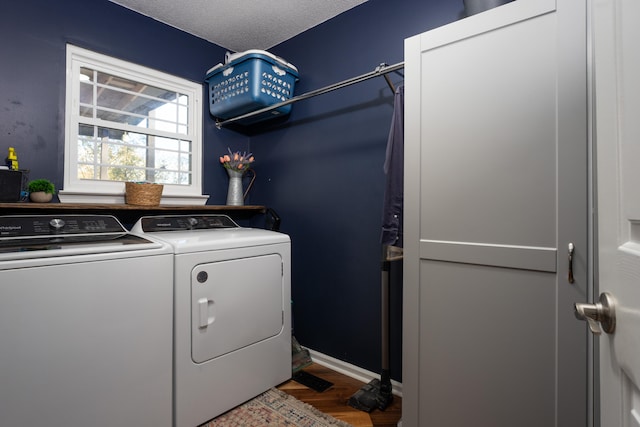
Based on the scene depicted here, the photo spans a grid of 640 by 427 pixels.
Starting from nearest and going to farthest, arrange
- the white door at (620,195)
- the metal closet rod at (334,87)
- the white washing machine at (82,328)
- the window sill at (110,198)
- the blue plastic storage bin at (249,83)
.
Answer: the white door at (620,195) → the white washing machine at (82,328) → the metal closet rod at (334,87) → the window sill at (110,198) → the blue plastic storage bin at (249,83)

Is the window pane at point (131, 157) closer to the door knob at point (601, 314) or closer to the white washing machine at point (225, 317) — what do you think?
the white washing machine at point (225, 317)

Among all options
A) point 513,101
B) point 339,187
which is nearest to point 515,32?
point 513,101

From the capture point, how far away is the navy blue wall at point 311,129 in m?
1.87

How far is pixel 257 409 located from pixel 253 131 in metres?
2.23

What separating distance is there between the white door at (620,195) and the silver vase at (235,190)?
244 centimetres

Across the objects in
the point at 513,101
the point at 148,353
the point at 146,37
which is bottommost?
the point at 148,353

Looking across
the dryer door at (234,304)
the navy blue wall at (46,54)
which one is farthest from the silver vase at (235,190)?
the navy blue wall at (46,54)

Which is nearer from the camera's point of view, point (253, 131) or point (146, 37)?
point (146, 37)

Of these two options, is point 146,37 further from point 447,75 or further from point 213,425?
point 213,425

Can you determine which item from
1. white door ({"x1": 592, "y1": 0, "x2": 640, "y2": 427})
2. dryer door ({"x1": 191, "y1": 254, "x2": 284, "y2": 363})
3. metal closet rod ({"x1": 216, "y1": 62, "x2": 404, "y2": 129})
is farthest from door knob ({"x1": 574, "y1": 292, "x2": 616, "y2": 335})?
dryer door ({"x1": 191, "y1": 254, "x2": 284, "y2": 363})

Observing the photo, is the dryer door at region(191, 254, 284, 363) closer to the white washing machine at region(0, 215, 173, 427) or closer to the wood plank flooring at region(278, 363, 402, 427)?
the white washing machine at region(0, 215, 173, 427)

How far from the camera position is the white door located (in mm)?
479

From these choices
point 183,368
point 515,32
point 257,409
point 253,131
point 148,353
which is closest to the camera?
point 515,32

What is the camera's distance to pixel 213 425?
5.52 feet
